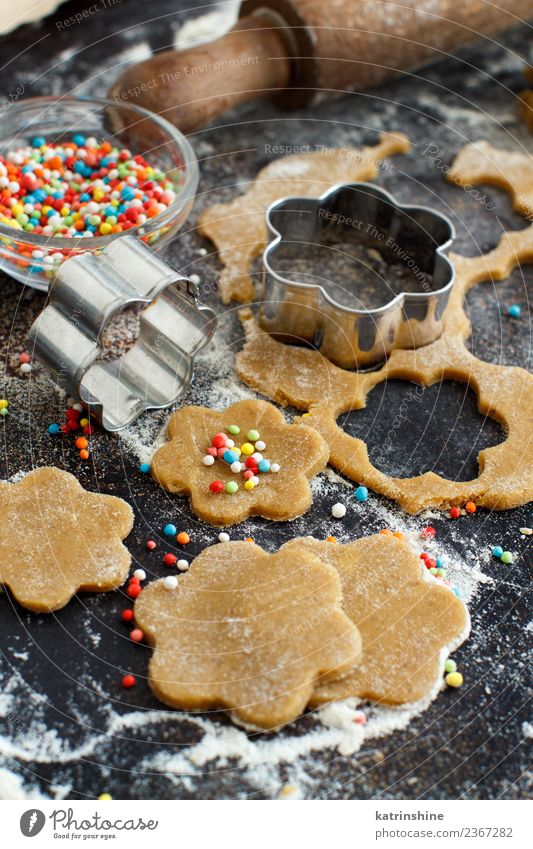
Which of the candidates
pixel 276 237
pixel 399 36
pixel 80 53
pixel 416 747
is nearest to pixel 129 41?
pixel 80 53

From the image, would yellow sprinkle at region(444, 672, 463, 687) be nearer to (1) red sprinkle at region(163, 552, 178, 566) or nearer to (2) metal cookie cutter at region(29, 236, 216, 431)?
(1) red sprinkle at region(163, 552, 178, 566)

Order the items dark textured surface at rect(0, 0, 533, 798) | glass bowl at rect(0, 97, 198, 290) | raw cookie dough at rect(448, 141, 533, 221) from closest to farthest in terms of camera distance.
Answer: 1. dark textured surface at rect(0, 0, 533, 798)
2. glass bowl at rect(0, 97, 198, 290)
3. raw cookie dough at rect(448, 141, 533, 221)

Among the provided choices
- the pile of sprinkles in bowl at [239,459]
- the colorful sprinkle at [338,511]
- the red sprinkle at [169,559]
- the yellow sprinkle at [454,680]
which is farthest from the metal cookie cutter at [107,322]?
the yellow sprinkle at [454,680]

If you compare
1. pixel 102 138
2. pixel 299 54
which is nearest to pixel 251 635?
pixel 102 138

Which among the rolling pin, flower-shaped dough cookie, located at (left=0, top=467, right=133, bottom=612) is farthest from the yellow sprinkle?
the rolling pin

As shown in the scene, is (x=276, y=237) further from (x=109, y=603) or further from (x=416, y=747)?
(x=416, y=747)
